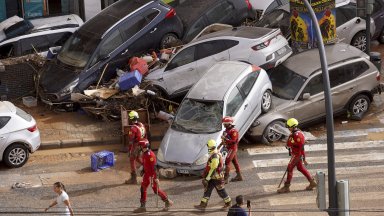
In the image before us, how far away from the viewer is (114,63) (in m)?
27.6

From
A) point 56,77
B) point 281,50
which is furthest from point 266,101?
point 56,77

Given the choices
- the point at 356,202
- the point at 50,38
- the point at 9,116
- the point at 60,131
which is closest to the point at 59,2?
the point at 50,38

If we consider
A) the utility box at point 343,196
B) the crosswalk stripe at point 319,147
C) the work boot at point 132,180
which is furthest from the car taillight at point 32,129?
the utility box at point 343,196

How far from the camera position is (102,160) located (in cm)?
2391

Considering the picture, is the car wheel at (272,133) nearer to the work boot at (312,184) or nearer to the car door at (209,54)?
the car door at (209,54)

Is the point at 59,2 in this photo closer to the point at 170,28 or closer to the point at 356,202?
the point at 170,28

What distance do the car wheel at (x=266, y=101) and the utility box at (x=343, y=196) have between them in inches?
267

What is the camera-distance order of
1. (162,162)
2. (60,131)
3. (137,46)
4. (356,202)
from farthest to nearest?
(137,46) < (60,131) < (162,162) < (356,202)

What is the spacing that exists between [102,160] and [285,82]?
16.5 ft

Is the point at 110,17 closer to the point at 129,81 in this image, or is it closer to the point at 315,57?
the point at 129,81

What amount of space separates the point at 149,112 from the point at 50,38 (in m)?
4.64

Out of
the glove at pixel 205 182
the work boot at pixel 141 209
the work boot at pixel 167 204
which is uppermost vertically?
the glove at pixel 205 182

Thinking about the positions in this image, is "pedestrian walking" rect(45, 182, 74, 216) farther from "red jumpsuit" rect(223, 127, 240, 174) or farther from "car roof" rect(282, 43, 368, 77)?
"car roof" rect(282, 43, 368, 77)

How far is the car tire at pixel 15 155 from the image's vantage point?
2375 cm
